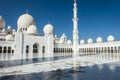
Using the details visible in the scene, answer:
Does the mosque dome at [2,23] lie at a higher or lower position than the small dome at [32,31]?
higher

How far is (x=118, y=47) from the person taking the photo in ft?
104

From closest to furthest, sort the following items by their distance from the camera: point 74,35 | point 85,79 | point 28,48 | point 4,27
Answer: point 85,79, point 28,48, point 74,35, point 4,27

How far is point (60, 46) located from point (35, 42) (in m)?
9.76

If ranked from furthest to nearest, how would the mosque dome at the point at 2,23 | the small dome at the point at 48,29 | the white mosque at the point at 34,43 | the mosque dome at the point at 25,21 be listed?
the small dome at the point at 48,29 → the mosque dome at the point at 2,23 → the mosque dome at the point at 25,21 → the white mosque at the point at 34,43

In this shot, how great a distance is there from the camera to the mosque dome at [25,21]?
30547 mm

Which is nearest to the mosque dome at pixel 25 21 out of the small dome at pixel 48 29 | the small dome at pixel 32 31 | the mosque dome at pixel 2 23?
the small dome at pixel 32 31

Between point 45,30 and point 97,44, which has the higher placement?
point 45,30

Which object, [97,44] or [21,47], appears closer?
[21,47]

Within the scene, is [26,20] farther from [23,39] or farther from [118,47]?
[118,47]

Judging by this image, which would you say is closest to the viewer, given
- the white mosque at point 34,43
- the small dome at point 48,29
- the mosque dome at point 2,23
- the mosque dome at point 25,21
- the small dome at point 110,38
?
the white mosque at point 34,43

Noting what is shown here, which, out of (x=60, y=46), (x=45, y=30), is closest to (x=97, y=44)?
(x=60, y=46)

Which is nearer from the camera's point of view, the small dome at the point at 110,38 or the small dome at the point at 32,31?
the small dome at the point at 32,31

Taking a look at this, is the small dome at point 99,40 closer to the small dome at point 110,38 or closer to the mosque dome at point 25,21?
the small dome at point 110,38

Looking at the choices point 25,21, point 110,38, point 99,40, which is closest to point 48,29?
point 25,21
